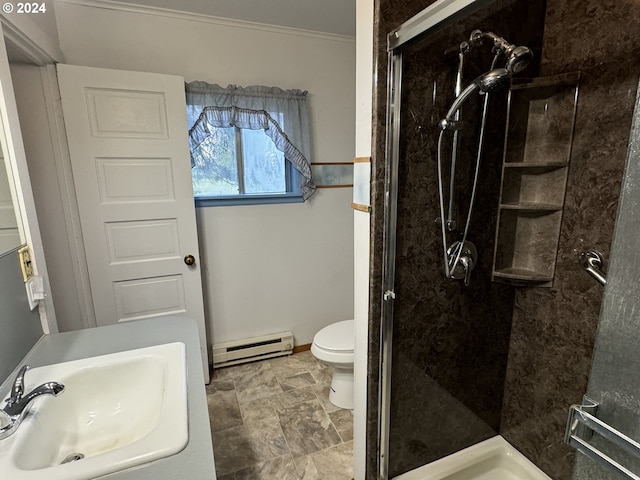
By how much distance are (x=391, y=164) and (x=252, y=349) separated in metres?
1.95

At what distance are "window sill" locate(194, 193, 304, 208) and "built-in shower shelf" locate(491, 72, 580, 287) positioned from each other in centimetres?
148

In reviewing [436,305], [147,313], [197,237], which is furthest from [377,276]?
[147,313]

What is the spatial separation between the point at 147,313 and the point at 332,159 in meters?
1.73

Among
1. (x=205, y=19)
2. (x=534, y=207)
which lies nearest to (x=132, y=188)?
(x=205, y=19)

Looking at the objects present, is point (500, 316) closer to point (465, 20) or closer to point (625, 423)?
point (625, 423)

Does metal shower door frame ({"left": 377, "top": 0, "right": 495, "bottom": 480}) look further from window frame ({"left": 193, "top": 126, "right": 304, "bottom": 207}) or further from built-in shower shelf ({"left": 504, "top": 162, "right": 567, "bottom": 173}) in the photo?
window frame ({"left": 193, "top": 126, "right": 304, "bottom": 207})

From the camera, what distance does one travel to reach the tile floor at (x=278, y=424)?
168 cm

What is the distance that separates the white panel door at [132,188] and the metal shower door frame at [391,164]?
1.44 metres

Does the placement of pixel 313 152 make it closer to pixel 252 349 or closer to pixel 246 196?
pixel 246 196

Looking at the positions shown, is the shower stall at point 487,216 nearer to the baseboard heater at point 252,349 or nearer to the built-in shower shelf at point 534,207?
the built-in shower shelf at point 534,207

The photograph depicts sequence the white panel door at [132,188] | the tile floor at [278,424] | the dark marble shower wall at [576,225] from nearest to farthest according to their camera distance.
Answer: the dark marble shower wall at [576,225] → the tile floor at [278,424] → the white panel door at [132,188]

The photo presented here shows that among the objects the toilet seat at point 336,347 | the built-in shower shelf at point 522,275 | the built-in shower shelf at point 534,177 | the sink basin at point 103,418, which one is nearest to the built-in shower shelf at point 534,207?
the built-in shower shelf at point 534,177

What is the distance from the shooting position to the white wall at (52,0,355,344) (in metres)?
1.99

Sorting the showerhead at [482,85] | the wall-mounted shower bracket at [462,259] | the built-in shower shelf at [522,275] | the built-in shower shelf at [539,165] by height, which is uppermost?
the showerhead at [482,85]
